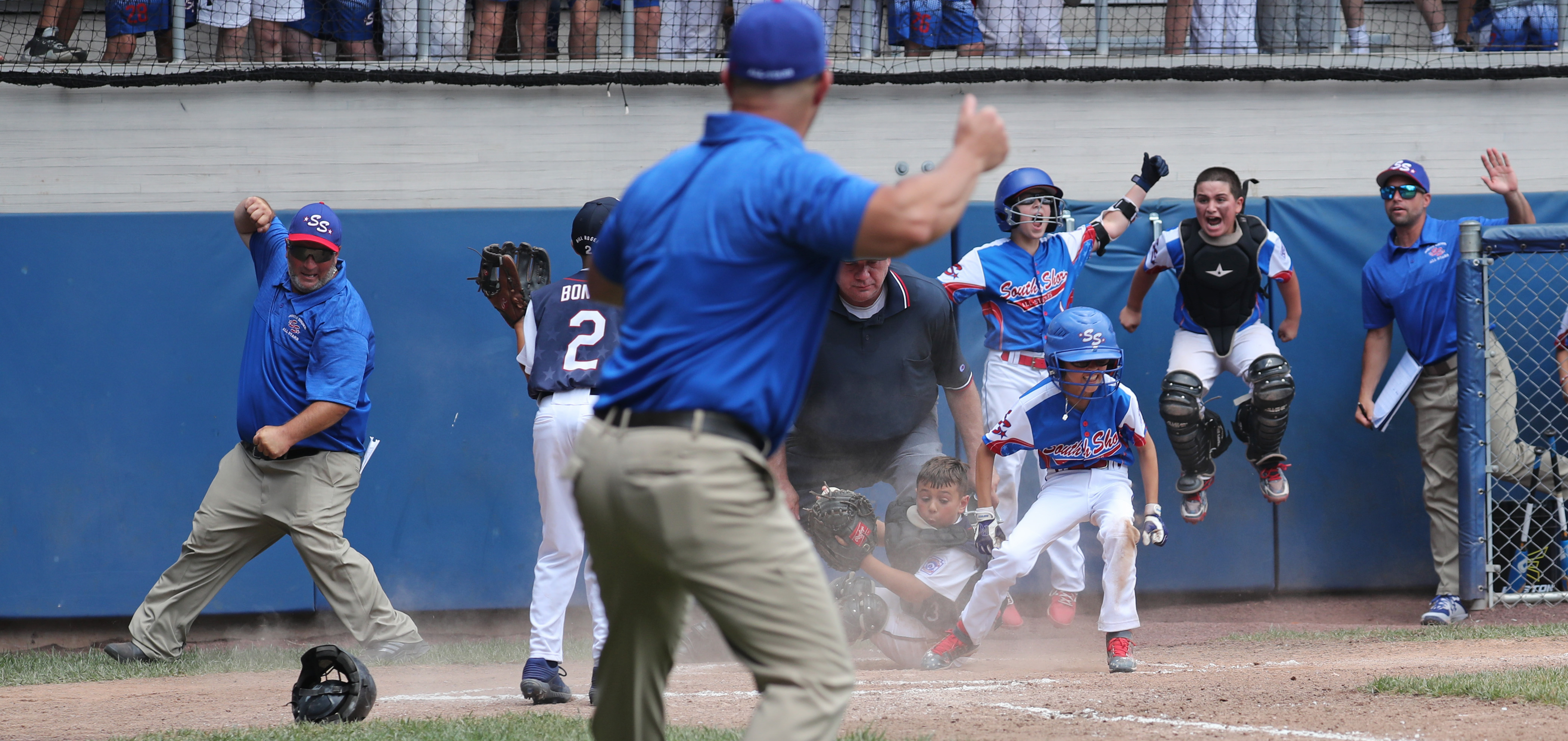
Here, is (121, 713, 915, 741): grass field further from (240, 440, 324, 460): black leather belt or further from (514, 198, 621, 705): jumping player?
(240, 440, 324, 460): black leather belt

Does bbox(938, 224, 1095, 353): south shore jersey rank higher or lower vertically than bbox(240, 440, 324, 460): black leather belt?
higher

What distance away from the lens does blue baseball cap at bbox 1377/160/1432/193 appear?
7.82 meters

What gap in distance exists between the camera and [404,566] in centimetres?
838

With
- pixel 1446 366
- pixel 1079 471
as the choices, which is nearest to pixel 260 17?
pixel 1079 471

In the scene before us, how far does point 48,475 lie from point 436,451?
2.38 metres

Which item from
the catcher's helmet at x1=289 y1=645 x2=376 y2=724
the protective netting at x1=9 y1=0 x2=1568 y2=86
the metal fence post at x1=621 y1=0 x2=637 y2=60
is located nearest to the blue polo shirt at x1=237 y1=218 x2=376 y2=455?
the catcher's helmet at x1=289 y1=645 x2=376 y2=724

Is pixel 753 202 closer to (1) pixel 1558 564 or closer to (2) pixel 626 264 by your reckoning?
(2) pixel 626 264

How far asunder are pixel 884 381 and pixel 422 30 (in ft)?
15.7

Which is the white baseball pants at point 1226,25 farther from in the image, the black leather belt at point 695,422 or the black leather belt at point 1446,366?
the black leather belt at point 695,422

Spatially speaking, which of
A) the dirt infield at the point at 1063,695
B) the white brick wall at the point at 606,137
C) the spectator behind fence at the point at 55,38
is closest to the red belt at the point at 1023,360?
the dirt infield at the point at 1063,695

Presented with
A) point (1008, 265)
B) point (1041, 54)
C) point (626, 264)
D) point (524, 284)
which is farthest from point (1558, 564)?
point (626, 264)

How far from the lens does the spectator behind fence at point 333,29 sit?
9.22 meters

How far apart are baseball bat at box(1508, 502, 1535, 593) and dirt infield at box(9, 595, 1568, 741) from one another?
22 cm

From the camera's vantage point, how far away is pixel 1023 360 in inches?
295
